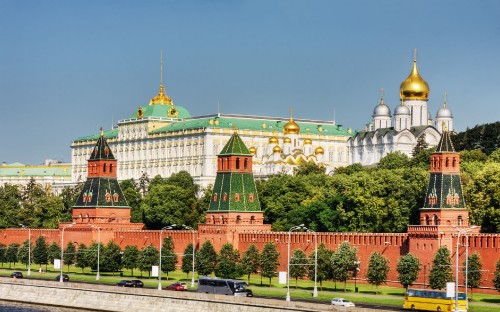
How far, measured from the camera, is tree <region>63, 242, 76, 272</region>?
125 meters

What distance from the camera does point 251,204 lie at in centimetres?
12162

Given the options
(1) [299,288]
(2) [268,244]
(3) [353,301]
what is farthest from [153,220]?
(3) [353,301]

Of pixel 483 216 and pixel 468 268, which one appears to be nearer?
pixel 468 268

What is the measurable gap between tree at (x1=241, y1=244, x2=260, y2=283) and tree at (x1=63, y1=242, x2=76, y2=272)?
20.1m

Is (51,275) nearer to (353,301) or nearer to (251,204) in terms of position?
(251,204)

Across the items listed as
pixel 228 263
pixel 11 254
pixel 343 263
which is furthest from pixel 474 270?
pixel 11 254

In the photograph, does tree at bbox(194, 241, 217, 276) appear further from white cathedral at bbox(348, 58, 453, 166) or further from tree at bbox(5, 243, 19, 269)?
white cathedral at bbox(348, 58, 453, 166)

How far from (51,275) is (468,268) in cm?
3706

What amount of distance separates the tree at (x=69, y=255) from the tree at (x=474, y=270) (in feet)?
134

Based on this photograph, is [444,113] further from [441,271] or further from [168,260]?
[441,271]

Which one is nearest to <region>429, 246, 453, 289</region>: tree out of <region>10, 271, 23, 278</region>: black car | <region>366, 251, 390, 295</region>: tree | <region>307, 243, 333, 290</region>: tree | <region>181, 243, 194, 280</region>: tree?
<region>366, 251, 390, 295</region>: tree

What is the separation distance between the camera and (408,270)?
98375 mm

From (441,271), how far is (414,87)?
97261 millimetres

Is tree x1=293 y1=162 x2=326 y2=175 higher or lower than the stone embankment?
higher
